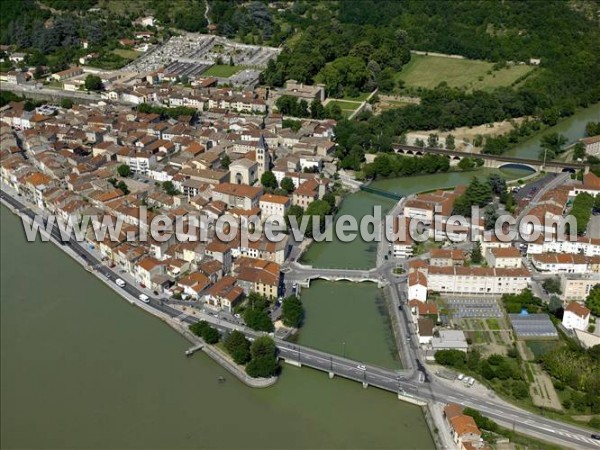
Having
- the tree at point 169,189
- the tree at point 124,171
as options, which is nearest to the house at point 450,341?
the tree at point 169,189

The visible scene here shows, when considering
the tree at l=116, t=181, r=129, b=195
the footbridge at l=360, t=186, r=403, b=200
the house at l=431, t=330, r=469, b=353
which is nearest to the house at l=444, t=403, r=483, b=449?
the house at l=431, t=330, r=469, b=353

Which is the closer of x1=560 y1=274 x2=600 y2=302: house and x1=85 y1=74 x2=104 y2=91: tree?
x1=560 y1=274 x2=600 y2=302: house

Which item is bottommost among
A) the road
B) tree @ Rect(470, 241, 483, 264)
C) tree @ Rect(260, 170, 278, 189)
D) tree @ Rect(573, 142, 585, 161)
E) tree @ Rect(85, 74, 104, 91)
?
the road

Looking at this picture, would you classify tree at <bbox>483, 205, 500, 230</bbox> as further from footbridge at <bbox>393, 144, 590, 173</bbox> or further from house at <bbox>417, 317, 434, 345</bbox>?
house at <bbox>417, 317, 434, 345</bbox>

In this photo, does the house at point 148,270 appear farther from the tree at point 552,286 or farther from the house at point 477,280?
the tree at point 552,286

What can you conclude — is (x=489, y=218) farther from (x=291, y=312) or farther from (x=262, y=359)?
(x=262, y=359)

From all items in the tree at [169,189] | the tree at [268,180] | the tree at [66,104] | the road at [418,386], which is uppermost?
the tree at [66,104]
